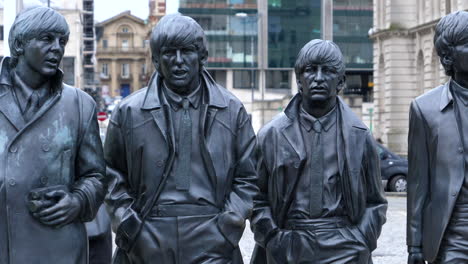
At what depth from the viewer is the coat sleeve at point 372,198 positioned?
7.95 metres

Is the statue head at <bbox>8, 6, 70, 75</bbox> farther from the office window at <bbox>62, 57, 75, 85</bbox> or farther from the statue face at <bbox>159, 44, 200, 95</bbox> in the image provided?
the office window at <bbox>62, 57, 75, 85</bbox>

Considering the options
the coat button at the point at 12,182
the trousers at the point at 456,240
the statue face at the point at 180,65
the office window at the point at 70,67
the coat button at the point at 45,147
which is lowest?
the trousers at the point at 456,240

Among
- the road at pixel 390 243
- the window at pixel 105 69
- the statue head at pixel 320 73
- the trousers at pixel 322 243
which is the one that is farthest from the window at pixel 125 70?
the trousers at pixel 322 243

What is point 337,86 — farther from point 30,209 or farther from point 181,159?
point 30,209

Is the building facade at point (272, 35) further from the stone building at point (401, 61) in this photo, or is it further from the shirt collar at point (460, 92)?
the shirt collar at point (460, 92)

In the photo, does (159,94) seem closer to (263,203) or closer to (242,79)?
(263,203)

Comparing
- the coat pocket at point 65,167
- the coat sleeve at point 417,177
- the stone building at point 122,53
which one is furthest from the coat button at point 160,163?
the stone building at point 122,53

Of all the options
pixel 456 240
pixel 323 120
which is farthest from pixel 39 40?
pixel 456 240

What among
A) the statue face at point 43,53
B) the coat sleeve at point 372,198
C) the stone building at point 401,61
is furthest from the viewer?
the stone building at point 401,61

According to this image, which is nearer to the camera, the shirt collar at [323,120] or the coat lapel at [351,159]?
the coat lapel at [351,159]

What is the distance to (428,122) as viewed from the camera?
24.4ft

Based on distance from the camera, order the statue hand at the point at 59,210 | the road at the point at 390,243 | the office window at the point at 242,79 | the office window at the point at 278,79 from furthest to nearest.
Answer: the office window at the point at 278,79 < the office window at the point at 242,79 < the road at the point at 390,243 < the statue hand at the point at 59,210

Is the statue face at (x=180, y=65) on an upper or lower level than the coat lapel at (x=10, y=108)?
upper

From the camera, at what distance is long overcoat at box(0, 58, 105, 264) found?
6504 millimetres
